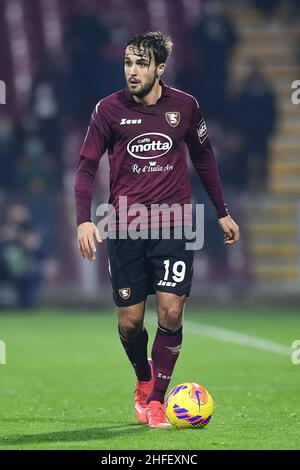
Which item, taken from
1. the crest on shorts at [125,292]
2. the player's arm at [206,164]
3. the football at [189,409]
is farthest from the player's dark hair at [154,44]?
the football at [189,409]

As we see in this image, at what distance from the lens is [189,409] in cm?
698

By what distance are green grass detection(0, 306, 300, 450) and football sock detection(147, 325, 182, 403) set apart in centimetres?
28

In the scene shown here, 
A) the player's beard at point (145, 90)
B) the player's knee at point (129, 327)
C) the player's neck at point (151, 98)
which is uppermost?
the player's beard at point (145, 90)

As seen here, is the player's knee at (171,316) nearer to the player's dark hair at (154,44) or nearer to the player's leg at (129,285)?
the player's leg at (129,285)

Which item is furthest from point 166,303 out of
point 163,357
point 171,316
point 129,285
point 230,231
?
point 230,231

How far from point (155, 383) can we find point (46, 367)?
376 centimetres

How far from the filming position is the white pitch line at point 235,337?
1238 cm

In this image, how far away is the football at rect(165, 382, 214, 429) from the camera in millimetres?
6973

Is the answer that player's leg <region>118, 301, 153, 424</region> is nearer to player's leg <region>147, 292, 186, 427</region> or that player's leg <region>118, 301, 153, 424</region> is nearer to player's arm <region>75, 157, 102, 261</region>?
player's leg <region>147, 292, 186, 427</region>

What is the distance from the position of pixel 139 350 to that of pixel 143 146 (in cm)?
120

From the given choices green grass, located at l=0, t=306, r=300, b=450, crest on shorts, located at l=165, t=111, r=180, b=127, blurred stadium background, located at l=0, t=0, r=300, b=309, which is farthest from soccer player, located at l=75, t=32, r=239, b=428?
blurred stadium background, located at l=0, t=0, r=300, b=309

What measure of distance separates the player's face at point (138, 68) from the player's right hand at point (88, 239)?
0.84m

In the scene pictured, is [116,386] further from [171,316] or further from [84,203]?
[84,203]

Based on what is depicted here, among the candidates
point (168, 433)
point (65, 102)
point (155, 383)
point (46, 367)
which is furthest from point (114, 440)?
point (65, 102)
